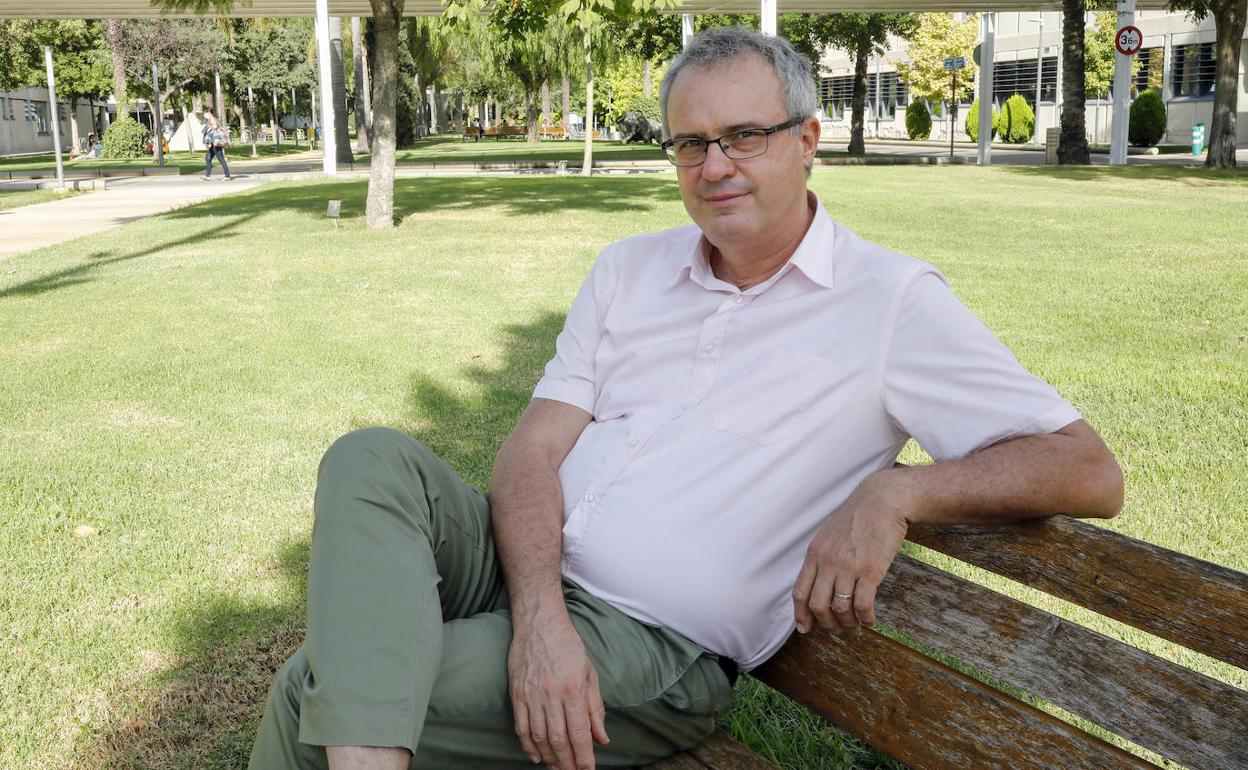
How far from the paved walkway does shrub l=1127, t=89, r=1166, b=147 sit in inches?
1089

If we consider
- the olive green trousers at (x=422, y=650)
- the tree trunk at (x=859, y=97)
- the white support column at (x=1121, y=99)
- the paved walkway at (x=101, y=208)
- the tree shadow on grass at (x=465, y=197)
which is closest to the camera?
the olive green trousers at (x=422, y=650)

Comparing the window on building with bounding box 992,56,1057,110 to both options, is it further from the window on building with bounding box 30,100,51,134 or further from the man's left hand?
the man's left hand

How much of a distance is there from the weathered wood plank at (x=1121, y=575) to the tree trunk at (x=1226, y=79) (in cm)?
2626

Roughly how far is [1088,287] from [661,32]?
32825 mm

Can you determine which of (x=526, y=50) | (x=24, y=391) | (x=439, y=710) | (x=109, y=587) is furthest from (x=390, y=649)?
(x=526, y=50)

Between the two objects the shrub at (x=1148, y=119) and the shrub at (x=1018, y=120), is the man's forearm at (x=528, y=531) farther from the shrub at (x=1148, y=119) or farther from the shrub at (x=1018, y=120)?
the shrub at (x=1018, y=120)

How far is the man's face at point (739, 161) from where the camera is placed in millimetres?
2523

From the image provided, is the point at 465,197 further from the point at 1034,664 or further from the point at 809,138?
the point at 1034,664

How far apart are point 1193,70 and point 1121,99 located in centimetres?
1841

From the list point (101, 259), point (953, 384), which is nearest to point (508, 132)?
point (101, 259)

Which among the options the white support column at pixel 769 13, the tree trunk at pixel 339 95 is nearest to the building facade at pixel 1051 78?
the white support column at pixel 769 13

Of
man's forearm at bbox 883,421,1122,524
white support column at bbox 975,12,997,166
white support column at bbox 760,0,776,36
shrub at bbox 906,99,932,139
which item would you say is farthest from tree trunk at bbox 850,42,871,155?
man's forearm at bbox 883,421,1122,524

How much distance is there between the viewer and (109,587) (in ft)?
14.0

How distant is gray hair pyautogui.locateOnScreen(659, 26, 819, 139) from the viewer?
8.26ft
